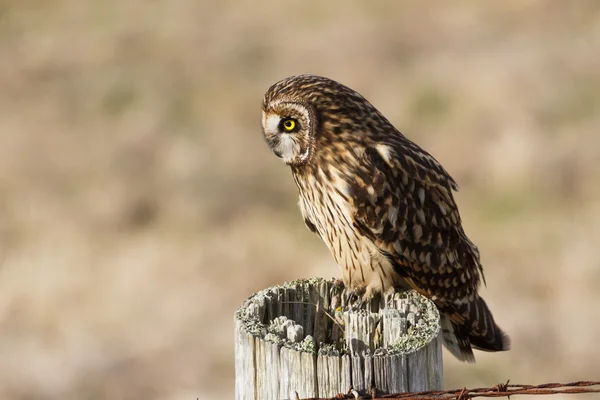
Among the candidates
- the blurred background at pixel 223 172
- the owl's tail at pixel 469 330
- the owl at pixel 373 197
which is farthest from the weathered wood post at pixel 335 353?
the blurred background at pixel 223 172

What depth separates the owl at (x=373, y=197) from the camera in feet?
15.7

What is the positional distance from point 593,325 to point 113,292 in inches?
191

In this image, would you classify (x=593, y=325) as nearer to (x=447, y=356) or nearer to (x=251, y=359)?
(x=447, y=356)

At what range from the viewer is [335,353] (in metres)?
2.86

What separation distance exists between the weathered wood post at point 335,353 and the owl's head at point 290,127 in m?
1.40

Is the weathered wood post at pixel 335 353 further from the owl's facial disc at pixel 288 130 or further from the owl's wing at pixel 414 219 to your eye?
the owl's facial disc at pixel 288 130

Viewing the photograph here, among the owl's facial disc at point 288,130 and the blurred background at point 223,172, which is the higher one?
the blurred background at point 223,172

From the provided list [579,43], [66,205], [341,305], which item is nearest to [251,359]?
[341,305]

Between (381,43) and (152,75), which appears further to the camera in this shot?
(381,43)

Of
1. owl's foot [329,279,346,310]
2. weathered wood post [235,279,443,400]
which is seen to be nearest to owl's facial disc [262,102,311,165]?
owl's foot [329,279,346,310]

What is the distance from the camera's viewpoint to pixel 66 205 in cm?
1157

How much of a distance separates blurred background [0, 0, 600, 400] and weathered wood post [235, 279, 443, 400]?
212 inches

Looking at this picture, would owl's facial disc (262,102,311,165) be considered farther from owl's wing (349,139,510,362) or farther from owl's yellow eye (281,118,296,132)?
owl's wing (349,139,510,362)

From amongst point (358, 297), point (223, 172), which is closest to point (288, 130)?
point (358, 297)
